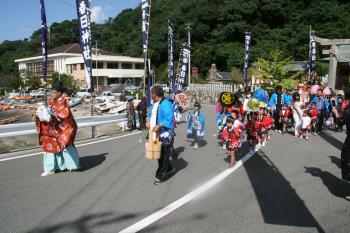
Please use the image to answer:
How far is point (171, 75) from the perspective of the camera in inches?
963

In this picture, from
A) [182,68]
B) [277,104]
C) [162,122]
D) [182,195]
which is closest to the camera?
[182,195]

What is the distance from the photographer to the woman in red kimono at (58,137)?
6.95 meters

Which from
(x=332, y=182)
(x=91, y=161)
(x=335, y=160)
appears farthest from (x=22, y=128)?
(x=335, y=160)

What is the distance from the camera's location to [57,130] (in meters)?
7.03

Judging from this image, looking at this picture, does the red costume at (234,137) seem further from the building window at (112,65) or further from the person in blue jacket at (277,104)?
the building window at (112,65)

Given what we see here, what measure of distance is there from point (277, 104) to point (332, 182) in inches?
297

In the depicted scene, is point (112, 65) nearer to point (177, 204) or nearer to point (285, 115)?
point (285, 115)

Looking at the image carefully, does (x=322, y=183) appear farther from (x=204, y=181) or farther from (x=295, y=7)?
(x=295, y=7)

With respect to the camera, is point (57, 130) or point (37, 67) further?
point (37, 67)

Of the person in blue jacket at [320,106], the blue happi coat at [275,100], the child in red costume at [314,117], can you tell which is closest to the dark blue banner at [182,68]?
the blue happi coat at [275,100]

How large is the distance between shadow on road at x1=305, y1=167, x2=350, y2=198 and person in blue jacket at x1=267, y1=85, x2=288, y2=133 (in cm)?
633

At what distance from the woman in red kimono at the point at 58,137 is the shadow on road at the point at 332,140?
24.4 ft

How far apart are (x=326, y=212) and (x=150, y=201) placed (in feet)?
8.34

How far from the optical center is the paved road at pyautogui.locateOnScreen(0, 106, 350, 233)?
452cm
